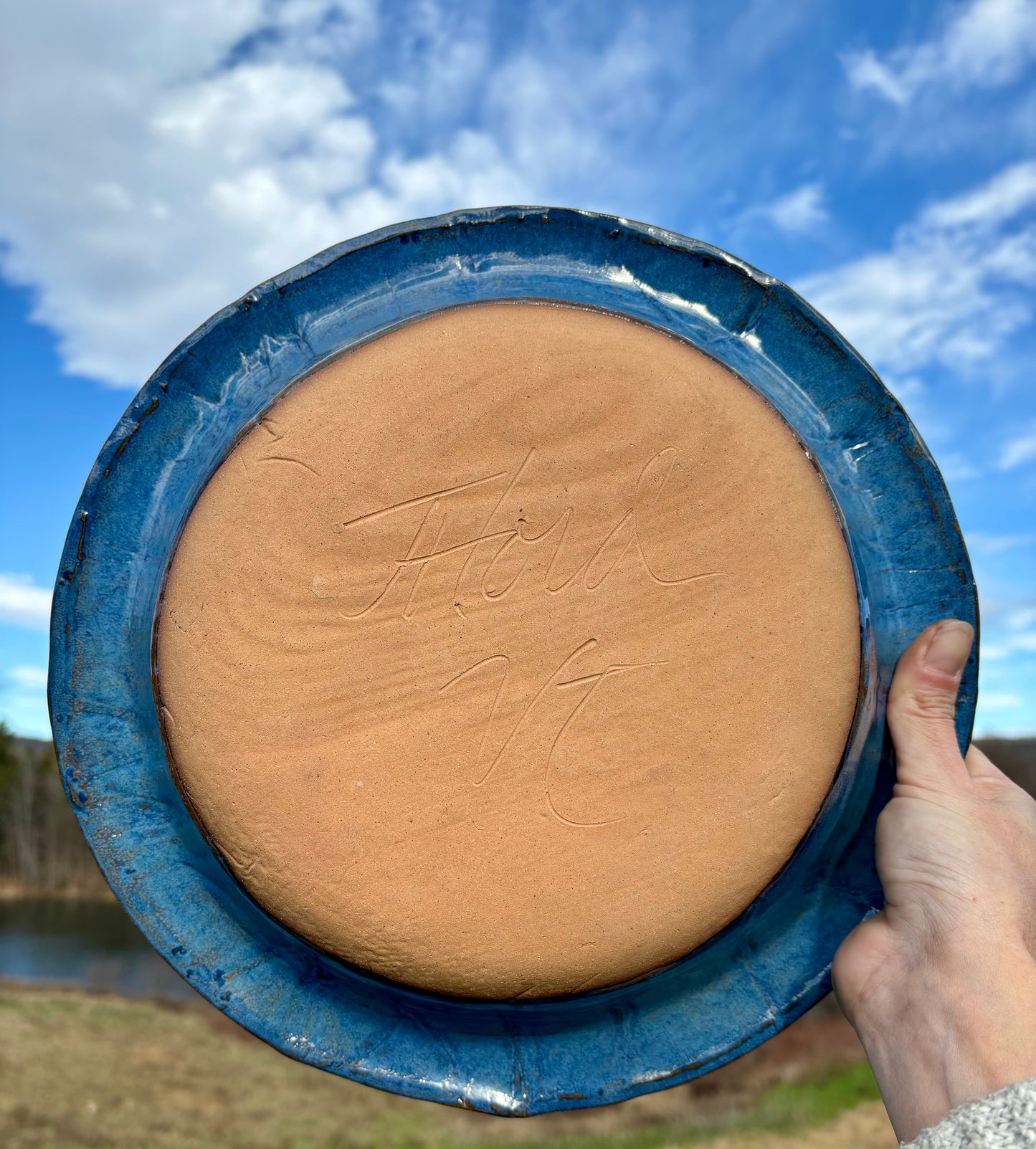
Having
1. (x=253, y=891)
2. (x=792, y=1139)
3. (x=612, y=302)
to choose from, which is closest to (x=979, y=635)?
(x=612, y=302)

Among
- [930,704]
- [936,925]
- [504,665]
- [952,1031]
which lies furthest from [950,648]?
[504,665]

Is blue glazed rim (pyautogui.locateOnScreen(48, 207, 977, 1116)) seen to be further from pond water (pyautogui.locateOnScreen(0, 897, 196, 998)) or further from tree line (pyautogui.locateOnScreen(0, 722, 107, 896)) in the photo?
tree line (pyautogui.locateOnScreen(0, 722, 107, 896))

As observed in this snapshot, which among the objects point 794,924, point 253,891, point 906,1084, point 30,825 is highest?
point 30,825

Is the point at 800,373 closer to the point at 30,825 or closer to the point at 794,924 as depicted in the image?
the point at 794,924

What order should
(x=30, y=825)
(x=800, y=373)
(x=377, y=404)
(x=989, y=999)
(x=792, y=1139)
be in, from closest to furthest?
1. (x=989, y=999)
2. (x=377, y=404)
3. (x=800, y=373)
4. (x=792, y=1139)
5. (x=30, y=825)

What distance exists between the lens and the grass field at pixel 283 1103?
45.3 ft

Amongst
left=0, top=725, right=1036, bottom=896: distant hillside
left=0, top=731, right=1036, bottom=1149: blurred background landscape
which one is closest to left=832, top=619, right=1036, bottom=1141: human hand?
left=0, top=731, right=1036, bottom=1149: blurred background landscape

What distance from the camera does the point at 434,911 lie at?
1.54 m

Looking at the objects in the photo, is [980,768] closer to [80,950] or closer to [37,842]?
[80,950]

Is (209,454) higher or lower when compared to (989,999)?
higher

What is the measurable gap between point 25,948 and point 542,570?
3420 cm

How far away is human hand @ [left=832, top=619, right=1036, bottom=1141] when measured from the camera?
1497 mm
